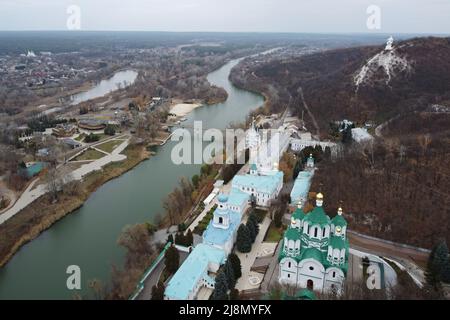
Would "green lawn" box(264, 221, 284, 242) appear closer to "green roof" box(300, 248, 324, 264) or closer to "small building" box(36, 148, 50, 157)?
"green roof" box(300, 248, 324, 264)

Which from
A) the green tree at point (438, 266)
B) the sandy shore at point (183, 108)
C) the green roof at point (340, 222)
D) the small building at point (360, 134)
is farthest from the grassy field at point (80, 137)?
the green tree at point (438, 266)

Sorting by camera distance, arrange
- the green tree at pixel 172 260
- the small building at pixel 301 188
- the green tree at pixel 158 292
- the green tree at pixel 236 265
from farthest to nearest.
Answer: the small building at pixel 301 188, the green tree at pixel 172 260, the green tree at pixel 236 265, the green tree at pixel 158 292

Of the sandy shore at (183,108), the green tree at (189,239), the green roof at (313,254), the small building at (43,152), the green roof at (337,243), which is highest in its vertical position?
the sandy shore at (183,108)

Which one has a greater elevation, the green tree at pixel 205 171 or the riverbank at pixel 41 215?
the green tree at pixel 205 171

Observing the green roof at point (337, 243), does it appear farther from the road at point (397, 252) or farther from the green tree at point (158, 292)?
the green tree at point (158, 292)

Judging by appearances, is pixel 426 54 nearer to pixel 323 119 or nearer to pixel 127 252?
pixel 323 119

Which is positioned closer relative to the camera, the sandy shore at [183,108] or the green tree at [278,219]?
the green tree at [278,219]
